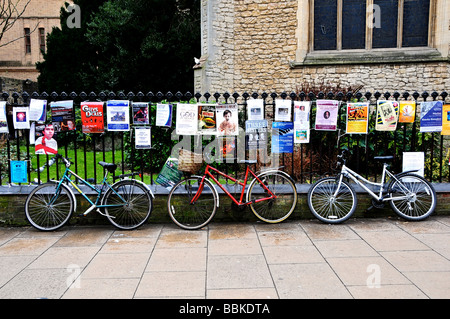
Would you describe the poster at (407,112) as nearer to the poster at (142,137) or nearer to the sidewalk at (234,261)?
the sidewalk at (234,261)

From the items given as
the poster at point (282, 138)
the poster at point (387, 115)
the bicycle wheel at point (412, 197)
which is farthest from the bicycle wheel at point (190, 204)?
the poster at point (387, 115)

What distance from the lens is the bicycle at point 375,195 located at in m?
5.66

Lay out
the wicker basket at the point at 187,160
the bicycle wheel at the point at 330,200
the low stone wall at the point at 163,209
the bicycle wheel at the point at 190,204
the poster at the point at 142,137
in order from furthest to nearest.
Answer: the poster at the point at 142,137 < the low stone wall at the point at 163,209 < the bicycle wheel at the point at 330,200 < the bicycle wheel at the point at 190,204 < the wicker basket at the point at 187,160

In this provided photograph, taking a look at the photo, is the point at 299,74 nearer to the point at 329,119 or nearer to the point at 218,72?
the point at 218,72

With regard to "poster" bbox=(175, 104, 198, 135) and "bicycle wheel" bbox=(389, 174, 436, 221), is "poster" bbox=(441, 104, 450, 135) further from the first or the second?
"poster" bbox=(175, 104, 198, 135)

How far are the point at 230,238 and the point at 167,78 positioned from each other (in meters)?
15.0

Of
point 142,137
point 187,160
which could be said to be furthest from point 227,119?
point 142,137

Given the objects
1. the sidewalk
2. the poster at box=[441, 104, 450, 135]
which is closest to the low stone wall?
the sidewalk

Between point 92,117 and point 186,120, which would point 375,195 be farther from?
point 92,117

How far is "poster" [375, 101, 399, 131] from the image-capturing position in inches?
236

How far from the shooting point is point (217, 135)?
5.98 metres

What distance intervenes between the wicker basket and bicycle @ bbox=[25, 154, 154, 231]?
57 cm

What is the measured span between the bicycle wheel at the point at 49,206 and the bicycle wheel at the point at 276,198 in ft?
8.47

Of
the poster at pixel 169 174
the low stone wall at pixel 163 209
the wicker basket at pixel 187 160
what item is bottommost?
the low stone wall at pixel 163 209
